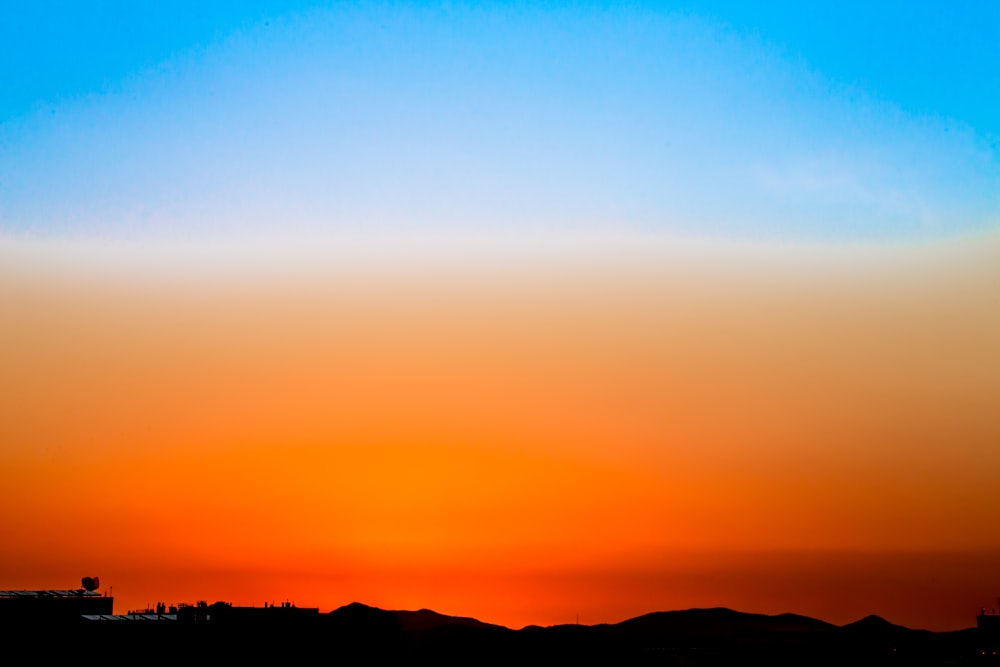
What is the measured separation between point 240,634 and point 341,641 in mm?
8316

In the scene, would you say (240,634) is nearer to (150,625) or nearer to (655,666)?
(150,625)

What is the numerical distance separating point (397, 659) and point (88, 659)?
82.6 ft

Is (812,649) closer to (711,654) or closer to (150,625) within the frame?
(711,654)

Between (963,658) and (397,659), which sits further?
(963,658)

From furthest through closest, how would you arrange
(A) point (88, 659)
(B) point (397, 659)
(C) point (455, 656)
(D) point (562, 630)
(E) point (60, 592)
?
1. (D) point (562, 630)
2. (C) point (455, 656)
3. (E) point (60, 592)
4. (B) point (397, 659)
5. (A) point (88, 659)

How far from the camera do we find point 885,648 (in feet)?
618

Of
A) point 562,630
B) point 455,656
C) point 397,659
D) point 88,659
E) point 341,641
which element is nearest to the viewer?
point 88,659

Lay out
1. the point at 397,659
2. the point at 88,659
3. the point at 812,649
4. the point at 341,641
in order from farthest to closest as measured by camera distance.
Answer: the point at 812,649
the point at 397,659
the point at 341,641
the point at 88,659

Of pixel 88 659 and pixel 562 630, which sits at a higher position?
pixel 562 630

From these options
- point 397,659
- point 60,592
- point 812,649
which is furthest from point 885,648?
point 60,592

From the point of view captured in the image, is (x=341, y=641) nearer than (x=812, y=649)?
Yes

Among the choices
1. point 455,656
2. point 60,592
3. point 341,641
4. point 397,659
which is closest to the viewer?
point 341,641

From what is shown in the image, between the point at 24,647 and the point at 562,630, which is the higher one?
A: the point at 562,630

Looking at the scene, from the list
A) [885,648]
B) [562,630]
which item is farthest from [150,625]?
[885,648]
